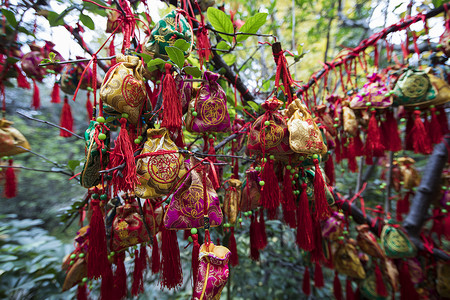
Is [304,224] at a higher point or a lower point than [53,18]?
lower

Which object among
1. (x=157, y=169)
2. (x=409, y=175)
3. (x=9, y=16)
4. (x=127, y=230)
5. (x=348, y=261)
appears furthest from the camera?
(x=409, y=175)

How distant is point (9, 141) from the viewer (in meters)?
0.76

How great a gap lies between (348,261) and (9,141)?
1633mm

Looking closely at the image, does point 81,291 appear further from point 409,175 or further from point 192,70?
point 409,175

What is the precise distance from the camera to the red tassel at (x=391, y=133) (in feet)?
3.24

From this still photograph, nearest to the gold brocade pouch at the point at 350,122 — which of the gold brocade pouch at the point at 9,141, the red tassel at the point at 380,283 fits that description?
the red tassel at the point at 380,283

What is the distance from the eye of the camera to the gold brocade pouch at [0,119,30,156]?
2.46 ft

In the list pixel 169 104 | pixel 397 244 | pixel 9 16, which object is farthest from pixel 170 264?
pixel 397 244

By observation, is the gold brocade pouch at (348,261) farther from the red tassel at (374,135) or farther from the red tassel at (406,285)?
the red tassel at (374,135)

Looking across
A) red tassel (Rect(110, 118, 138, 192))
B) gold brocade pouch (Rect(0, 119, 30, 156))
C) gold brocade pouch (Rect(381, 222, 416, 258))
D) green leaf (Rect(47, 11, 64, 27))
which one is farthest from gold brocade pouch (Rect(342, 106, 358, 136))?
gold brocade pouch (Rect(0, 119, 30, 156))

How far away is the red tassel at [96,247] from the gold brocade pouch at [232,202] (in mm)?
337

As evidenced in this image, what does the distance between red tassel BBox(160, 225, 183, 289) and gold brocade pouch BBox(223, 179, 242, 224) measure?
179 millimetres

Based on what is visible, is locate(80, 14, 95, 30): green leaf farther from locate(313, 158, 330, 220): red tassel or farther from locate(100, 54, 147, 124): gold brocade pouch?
locate(313, 158, 330, 220): red tassel

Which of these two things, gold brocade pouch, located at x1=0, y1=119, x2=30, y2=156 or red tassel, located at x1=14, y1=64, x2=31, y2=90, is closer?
gold brocade pouch, located at x1=0, y1=119, x2=30, y2=156
